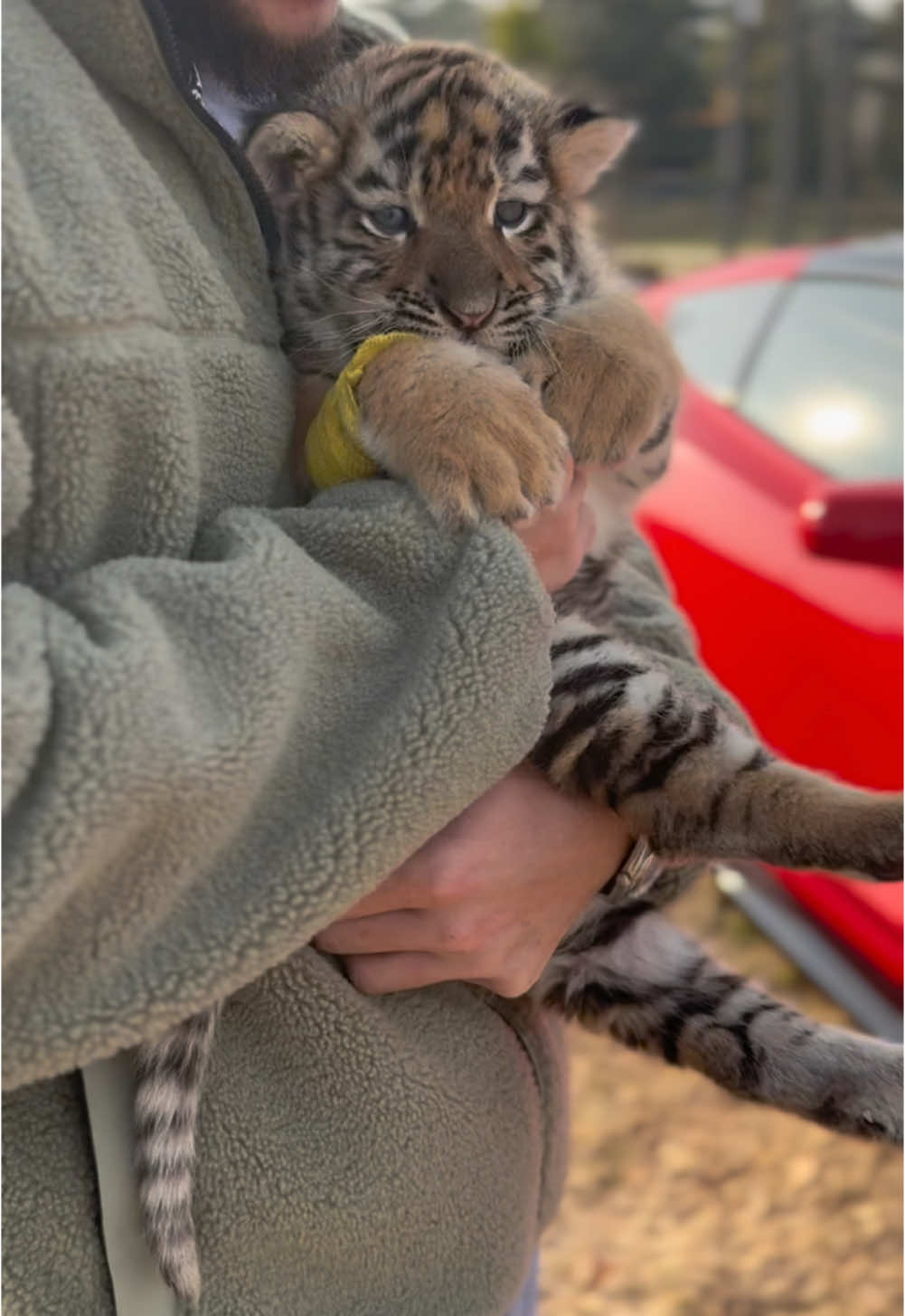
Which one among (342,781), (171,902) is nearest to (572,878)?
(342,781)

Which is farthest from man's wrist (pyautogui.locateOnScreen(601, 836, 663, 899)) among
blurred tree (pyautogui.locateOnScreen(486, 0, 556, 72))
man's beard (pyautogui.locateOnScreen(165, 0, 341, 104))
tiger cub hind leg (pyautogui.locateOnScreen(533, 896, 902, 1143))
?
blurred tree (pyautogui.locateOnScreen(486, 0, 556, 72))

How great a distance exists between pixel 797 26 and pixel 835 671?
17.5m

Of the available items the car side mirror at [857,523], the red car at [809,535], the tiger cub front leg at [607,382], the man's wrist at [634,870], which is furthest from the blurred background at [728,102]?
the man's wrist at [634,870]

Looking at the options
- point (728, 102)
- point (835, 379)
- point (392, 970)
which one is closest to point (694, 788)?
point (392, 970)

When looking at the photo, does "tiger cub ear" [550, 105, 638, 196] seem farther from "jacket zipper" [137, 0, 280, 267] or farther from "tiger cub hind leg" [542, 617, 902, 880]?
"tiger cub hind leg" [542, 617, 902, 880]

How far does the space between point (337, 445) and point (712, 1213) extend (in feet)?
7.66

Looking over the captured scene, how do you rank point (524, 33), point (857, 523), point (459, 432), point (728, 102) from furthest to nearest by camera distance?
point (524, 33), point (728, 102), point (857, 523), point (459, 432)

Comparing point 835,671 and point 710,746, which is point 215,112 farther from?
point 835,671

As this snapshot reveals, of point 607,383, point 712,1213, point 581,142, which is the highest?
point 581,142

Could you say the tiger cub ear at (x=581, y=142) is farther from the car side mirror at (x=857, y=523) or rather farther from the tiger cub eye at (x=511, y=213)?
the car side mirror at (x=857, y=523)

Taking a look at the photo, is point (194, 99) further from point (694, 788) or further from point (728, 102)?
point (728, 102)

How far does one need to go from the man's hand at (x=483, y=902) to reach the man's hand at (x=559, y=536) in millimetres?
250

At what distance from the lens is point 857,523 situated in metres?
2.89

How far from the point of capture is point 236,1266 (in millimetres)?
1333
